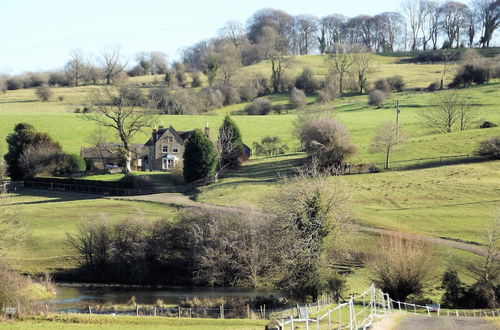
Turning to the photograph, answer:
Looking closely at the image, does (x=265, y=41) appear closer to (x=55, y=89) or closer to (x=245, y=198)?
(x=55, y=89)

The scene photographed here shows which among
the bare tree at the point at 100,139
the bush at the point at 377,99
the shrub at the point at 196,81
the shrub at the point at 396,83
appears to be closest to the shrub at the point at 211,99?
the shrub at the point at 196,81

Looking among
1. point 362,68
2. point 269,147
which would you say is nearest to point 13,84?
point 362,68

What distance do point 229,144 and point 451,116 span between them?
3293 cm

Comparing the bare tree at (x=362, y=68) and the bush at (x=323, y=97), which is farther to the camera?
the bare tree at (x=362, y=68)

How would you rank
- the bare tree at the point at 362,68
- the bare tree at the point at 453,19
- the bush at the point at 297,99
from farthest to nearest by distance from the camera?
the bare tree at the point at 453,19
the bare tree at the point at 362,68
the bush at the point at 297,99

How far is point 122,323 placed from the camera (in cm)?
3167

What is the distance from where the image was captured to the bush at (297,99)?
124312mm

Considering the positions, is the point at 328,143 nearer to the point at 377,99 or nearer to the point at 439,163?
the point at 439,163

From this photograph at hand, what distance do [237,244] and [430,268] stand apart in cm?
1518

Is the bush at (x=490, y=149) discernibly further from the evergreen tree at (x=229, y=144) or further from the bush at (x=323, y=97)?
the bush at (x=323, y=97)

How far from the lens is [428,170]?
68125 mm

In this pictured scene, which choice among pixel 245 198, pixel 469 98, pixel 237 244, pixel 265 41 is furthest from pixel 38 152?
pixel 265 41

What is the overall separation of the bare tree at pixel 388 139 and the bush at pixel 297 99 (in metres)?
46.6

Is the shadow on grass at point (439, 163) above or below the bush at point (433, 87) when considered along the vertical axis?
below
